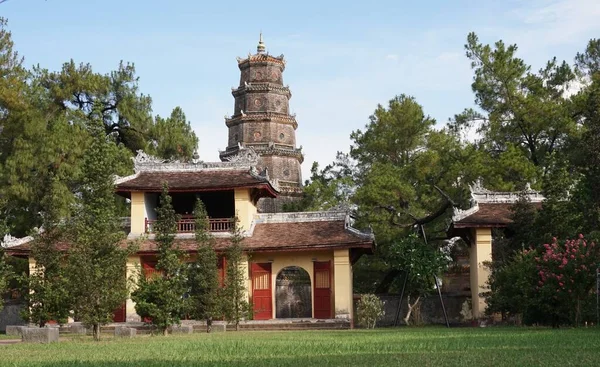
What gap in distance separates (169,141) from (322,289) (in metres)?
13.0

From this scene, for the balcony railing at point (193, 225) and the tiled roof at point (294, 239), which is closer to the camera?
the tiled roof at point (294, 239)

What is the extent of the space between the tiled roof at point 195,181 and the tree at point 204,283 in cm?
455

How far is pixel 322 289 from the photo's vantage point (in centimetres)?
3297

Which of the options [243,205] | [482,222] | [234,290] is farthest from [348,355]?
[243,205]

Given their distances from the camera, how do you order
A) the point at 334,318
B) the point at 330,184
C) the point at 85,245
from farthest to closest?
1. the point at 330,184
2. the point at 334,318
3. the point at 85,245

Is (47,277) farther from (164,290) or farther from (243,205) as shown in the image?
(243,205)

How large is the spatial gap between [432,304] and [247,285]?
786cm

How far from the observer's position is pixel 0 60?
36656mm

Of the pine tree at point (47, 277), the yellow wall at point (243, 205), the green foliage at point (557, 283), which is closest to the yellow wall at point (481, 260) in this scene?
the green foliage at point (557, 283)

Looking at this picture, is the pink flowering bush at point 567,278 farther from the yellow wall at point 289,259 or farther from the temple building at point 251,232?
the yellow wall at point 289,259

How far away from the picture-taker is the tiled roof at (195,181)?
3300 cm

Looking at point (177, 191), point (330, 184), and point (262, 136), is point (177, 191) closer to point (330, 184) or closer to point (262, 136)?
point (330, 184)

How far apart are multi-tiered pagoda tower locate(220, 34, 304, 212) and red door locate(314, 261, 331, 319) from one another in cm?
2216

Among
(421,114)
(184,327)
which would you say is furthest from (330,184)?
(184,327)
